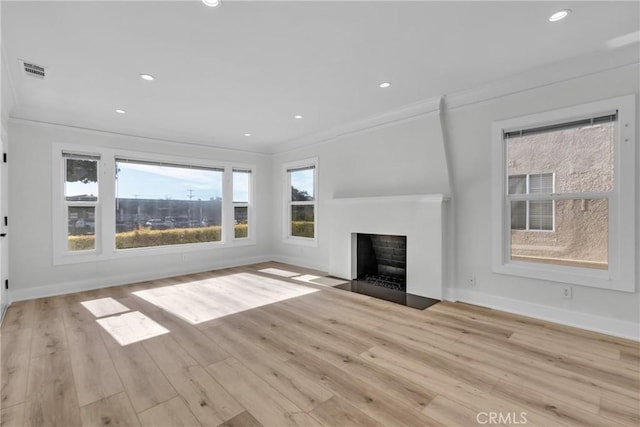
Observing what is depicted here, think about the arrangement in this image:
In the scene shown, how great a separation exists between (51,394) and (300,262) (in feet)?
13.8

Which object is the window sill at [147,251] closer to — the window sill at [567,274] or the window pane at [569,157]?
the window sill at [567,274]

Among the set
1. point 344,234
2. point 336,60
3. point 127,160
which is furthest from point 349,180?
point 127,160

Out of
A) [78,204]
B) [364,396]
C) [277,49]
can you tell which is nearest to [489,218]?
[364,396]

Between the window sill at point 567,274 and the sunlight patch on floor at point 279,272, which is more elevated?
the window sill at point 567,274

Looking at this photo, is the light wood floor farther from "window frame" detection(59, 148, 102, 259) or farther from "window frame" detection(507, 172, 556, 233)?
"window frame" detection(59, 148, 102, 259)

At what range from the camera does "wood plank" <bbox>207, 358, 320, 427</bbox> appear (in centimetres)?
162

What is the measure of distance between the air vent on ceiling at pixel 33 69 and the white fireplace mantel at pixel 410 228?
3.83 m

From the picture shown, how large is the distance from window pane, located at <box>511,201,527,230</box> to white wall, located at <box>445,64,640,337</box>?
0.82ft

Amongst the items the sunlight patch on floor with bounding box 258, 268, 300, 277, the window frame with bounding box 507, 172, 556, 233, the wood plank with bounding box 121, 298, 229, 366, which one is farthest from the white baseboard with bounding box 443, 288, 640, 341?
the wood plank with bounding box 121, 298, 229, 366

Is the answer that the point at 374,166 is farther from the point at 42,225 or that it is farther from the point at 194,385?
the point at 42,225

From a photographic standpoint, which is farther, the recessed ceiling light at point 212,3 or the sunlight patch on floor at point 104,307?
the sunlight patch on floor at point 104,307

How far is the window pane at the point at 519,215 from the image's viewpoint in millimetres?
3246

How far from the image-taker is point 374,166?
447 centimetres

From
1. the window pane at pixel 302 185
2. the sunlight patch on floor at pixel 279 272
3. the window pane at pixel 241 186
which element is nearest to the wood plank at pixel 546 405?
the sunlight patch on floor at pixel 279 272
